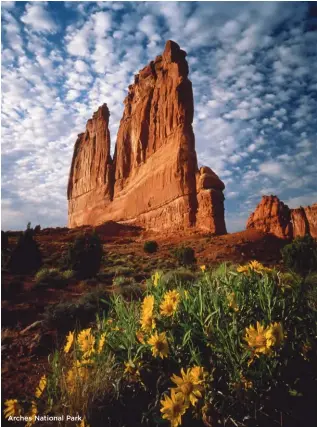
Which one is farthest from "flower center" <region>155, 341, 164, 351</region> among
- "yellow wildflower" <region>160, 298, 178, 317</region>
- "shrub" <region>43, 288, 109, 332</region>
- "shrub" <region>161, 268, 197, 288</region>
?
"shrub" <region>43, 288, 109, 332</region>

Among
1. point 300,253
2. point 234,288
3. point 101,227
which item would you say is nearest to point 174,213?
point 101,227

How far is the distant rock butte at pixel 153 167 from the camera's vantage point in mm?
35719

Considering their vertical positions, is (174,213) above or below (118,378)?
above

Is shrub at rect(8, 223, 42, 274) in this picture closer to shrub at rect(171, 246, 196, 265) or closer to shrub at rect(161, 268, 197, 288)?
shrub at rect(171, 246, 196, 265)

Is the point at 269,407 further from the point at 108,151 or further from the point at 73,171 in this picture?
the point at 73,171

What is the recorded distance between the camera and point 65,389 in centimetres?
224

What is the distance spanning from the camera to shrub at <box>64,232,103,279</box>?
45.8 ft

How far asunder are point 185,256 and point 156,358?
1846 centimetres

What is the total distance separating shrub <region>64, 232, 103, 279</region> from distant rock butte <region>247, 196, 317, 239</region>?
23247mm

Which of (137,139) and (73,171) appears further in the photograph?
(73,171)

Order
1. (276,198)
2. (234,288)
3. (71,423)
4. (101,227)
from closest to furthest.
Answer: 1. (71,423)
2. (234,288)
3. (276,198)
4. (101,227)

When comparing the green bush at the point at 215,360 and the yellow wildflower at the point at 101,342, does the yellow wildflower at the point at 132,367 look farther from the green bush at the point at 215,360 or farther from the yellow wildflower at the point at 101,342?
the yellow wildflower at the point at 101,342

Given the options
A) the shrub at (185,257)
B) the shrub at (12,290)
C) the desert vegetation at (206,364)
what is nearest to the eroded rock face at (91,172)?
the shrub at (185,257)

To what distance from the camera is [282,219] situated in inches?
1364
